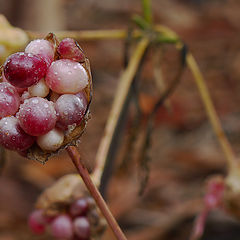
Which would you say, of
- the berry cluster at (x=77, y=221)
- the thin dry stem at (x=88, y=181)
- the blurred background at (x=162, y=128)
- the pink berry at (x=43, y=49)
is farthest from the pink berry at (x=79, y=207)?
the blurred background at (x=162, y=128)

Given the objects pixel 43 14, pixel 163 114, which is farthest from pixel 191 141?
pixel 43 14

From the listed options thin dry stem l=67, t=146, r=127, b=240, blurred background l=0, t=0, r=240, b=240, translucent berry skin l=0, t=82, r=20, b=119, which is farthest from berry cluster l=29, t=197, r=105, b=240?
blurred background l=0, t=0, r=240, b=240

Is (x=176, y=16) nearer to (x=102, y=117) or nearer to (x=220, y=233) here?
(x=102, y=117)

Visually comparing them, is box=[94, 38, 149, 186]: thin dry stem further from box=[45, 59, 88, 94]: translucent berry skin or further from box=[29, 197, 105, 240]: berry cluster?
box=[45, 59, 88, 94]: translucent berry skin

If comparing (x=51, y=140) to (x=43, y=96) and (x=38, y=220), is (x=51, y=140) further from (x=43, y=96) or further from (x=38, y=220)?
(x=38, y=220)

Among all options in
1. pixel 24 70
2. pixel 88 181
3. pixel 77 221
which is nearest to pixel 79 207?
pixel 77 221

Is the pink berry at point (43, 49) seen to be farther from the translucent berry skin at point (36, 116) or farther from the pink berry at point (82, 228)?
the pink berry at point (82, 228)
